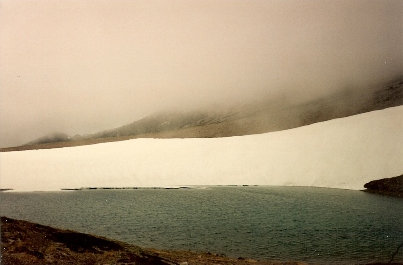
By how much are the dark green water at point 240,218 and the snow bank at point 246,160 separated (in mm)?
315

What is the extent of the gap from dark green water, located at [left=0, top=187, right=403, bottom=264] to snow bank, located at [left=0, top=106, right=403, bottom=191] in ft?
1.03

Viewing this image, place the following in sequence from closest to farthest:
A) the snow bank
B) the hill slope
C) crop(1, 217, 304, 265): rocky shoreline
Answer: crop(1, 217, 304, 265): rocky shoreline
the snow bank
the hill slope

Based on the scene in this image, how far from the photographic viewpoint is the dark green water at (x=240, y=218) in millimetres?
6312

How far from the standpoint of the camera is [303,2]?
24.1 feet

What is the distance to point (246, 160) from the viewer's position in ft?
29.1

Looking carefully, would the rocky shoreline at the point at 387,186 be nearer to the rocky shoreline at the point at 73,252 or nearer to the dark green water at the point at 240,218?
the dark green water at the point at 240,218

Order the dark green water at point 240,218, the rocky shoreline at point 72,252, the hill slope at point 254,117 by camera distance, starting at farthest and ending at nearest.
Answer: the hill slope at point 254,117 → the dark green water at point 240,218 → the rocky shoreline at point 72,252

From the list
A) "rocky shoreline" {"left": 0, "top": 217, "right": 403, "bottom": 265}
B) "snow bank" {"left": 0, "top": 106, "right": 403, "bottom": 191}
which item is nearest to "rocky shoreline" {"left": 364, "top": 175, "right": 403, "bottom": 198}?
"snow bank" {"left": 0, "top": 106, "right": 403, "bottom": 191}

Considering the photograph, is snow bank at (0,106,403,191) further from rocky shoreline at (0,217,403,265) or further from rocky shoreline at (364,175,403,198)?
rocky shoreline at (0,217,403,265)

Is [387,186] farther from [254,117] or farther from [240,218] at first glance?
[240,218]

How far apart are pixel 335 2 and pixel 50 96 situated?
21.2ft

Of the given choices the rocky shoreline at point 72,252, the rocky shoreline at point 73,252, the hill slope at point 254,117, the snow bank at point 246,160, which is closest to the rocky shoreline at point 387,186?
the snow bank at point 246,160

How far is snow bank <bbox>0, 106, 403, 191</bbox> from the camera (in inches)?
319

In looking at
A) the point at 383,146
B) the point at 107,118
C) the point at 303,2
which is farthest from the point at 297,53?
the point at 107,118
